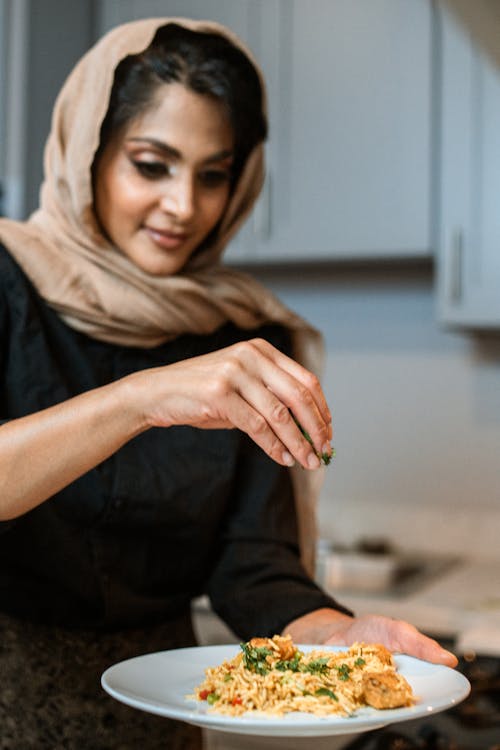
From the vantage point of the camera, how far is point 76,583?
4.09ft

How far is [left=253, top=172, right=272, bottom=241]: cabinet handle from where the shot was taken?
236cm

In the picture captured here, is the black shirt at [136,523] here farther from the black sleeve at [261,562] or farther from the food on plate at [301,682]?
the food on plate at [301,682]

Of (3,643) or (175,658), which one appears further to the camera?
(3,643)

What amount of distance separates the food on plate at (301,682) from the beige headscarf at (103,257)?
574 mm

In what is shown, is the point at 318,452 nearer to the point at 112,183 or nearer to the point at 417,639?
the point at 417,639

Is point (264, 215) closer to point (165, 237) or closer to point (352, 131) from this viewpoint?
point (352, 131)

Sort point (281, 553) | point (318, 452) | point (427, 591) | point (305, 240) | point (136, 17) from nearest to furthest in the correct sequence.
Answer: point (318, 452) < point (281, 553) < point (427, 591) < point (305, 240) < point (136, 17)

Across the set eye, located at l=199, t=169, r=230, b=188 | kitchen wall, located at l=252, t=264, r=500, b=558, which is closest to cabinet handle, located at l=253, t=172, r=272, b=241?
kitchen wall, located at l=252, t=264, r=500, b=558

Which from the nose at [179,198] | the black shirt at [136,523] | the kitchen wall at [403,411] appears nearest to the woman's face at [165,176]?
the nose at [179,198]

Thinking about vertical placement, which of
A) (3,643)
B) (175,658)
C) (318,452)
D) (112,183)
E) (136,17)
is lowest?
(3,643)

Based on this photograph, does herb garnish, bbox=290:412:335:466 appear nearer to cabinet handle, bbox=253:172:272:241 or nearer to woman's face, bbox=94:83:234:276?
woman's face, bbox=94:83:234:276

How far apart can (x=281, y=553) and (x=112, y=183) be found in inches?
21.8

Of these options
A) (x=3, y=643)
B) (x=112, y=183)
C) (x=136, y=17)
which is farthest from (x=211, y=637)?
(x=136, y=17)

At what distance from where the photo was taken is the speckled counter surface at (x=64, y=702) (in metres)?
1.10
